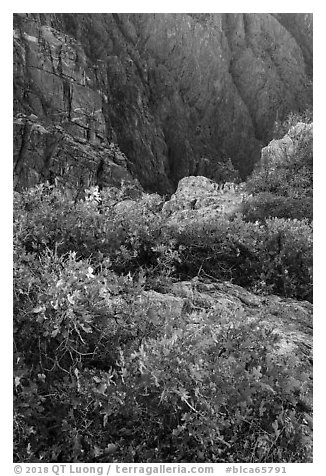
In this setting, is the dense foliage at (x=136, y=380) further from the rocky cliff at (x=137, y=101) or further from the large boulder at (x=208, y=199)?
the rocky cliff at (x=137, y=101)

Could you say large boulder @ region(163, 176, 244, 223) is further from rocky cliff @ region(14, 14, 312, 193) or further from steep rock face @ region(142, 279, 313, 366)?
rocky cliff @ region(14, 14, 312, 193)

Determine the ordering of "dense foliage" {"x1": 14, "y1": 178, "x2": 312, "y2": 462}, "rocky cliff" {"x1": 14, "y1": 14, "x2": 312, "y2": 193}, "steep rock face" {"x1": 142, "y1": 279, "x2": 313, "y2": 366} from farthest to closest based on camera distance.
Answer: "rocky cliff" {"x1": 14, "y1": 14, "x2": 312, "y2": 193}
"steep rock face" {"x1": 142, "y1": 279, "x2": 313, "y2": 366}
"dense foliage" {"x1": 14, "y1": 178, "x2": 312, "y2": 462}

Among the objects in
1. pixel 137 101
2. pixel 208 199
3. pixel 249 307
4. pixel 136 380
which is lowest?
pixel 136 380

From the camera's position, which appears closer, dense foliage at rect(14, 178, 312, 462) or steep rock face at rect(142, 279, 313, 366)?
dense foliage at rect(14, 178, 312, 462)

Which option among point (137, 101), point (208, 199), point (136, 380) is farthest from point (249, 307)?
point (137, 101)

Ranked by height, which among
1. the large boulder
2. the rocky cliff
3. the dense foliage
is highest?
the rocky cliff

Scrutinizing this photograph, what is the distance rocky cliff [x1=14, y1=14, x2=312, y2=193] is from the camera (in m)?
23.1

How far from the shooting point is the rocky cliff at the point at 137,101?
23.1m

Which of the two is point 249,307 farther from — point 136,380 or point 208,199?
point 208,199

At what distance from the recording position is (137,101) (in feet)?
94.9

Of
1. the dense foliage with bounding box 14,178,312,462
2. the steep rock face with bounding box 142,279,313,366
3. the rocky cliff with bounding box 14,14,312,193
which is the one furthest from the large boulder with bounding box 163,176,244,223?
the rocky cliff with bounding box 14,14,312,193

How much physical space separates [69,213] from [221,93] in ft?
76.6

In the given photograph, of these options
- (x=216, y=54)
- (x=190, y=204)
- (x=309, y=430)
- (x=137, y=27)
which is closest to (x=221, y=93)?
(x=216, y=54)
